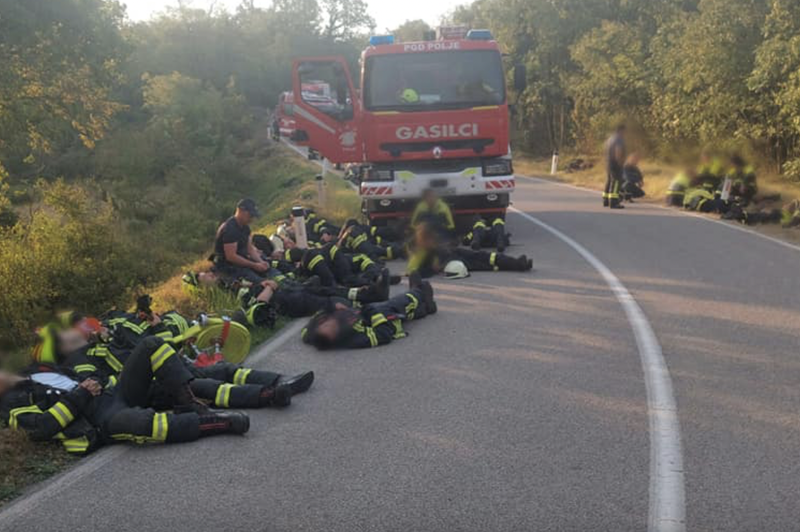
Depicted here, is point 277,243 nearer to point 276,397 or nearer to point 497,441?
point 276,397

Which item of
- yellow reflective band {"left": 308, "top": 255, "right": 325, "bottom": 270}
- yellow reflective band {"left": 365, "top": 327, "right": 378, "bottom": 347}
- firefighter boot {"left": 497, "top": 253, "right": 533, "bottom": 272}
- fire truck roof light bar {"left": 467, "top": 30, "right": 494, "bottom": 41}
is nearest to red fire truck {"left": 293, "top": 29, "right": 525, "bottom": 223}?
fire truck roof light bar {"left": 467, "top": 30, "right": 494, "bottom": 41}

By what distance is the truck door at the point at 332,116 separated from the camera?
1207 centimetres

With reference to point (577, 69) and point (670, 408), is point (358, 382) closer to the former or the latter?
point (670, 408)

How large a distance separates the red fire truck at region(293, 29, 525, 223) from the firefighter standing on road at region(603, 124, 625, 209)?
13.8ft

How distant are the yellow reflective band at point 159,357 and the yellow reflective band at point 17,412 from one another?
0.74m

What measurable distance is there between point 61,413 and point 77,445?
227mm

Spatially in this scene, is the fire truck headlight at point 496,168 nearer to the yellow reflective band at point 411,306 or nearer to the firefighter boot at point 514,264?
the firefighter boot at point 514,264

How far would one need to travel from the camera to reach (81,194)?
49.4 ft

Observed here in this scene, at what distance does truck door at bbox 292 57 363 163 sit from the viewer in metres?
12.1

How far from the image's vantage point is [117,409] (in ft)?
15.7

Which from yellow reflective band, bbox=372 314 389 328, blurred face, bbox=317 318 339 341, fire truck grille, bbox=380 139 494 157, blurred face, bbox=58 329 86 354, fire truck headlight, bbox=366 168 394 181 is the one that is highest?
fire truck grille, bbox=380 139 494 157

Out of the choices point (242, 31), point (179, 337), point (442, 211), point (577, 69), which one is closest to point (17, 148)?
point (442, 211)

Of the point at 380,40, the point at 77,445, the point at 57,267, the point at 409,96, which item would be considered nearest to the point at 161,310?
the point at 77,445

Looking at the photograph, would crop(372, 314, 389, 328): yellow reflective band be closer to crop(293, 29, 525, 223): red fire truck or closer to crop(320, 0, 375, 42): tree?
crop(293, 29, 525, 223): red fire truck
